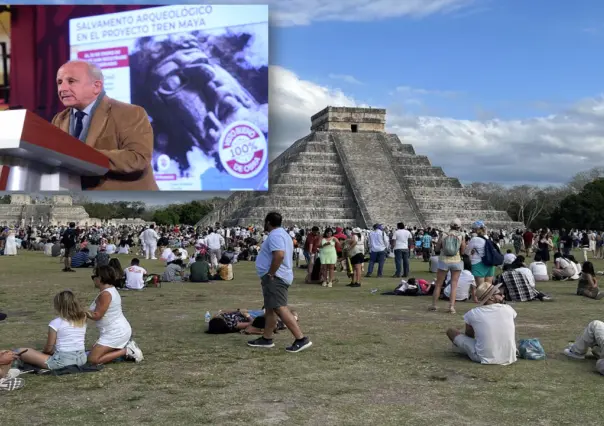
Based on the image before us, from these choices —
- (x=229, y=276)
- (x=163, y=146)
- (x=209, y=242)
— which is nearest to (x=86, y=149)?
(x=163, y=146)

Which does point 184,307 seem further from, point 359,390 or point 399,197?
point 399,197

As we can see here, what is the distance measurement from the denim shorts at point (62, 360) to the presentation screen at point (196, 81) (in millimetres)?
18564

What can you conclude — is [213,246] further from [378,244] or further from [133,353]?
[133,353]

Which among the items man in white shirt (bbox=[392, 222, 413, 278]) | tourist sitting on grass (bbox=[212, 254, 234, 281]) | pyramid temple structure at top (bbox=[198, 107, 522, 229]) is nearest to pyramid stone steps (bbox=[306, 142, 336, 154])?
pyramid temple structure at top (bbox=[198, 107, 522, 229])

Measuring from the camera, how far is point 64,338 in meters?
5.70

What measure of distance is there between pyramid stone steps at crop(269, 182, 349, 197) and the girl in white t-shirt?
1456 inches

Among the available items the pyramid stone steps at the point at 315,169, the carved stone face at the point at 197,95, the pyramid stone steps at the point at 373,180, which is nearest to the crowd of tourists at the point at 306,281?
the carved stone face at the point at 197,95

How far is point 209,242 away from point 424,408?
1338cm

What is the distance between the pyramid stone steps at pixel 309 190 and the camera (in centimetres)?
4294

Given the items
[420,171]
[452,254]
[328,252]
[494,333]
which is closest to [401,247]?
[328,252]

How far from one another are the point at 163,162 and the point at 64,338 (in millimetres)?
19268

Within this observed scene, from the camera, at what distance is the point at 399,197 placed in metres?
44.8

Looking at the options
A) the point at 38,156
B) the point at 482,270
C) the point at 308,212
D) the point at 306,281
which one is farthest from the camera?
the point at 308,212

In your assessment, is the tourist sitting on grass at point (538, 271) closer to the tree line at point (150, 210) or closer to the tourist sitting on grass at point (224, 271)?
the tourist sitting on grass at point (224, 271)
